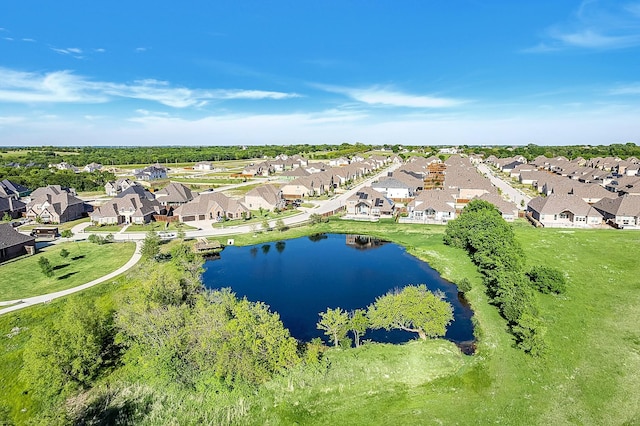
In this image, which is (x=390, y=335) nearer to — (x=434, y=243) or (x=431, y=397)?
(x=431, y=397)

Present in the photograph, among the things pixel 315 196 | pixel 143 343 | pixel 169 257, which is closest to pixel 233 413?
pixel 143 343

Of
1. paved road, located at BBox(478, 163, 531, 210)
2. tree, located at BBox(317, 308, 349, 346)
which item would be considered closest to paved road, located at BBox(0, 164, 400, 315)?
tree, located at BBox(317, 308, 349, 346)

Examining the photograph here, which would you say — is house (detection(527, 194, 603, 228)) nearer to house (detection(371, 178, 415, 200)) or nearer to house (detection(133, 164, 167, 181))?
house (detection(371, 178, 415, 200))

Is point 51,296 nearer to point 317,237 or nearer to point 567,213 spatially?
point 317,237

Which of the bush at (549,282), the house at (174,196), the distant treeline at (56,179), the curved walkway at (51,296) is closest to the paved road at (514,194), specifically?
the bush at (549,282)

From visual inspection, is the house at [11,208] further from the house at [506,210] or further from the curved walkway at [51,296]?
the house at [506,210]
